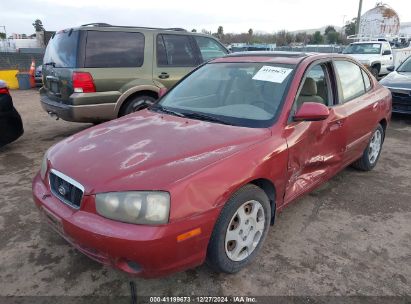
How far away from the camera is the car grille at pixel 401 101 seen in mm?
7469

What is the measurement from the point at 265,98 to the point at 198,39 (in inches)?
162

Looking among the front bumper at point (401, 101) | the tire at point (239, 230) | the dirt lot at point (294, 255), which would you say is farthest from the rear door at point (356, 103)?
the front bumper at point (401, 101)

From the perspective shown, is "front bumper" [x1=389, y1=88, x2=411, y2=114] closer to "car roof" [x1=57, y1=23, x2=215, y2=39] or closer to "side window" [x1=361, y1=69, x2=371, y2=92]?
"side window" [x1=361, y1=69, x2=371, y2=92]

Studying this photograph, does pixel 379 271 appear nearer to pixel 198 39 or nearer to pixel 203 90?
pixel 203 90

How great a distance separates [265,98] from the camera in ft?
10.3

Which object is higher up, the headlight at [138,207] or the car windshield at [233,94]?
the car windshield at [233,94]

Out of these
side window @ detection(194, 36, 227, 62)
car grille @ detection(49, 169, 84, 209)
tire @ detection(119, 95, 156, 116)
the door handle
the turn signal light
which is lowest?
the turn signal light

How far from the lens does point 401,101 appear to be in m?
7.58

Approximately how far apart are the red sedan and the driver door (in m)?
0.01

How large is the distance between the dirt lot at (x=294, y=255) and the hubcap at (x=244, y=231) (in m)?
0.17

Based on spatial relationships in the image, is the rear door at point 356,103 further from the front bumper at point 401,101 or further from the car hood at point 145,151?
the front bumper at point 401,101

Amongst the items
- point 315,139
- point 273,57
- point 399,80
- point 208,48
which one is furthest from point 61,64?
point 399,80

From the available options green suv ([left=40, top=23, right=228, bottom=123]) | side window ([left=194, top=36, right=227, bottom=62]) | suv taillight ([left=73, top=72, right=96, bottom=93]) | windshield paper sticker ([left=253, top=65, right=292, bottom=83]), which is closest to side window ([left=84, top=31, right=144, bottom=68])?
green suv ([left=40, top=23, right=228, bottom=123])

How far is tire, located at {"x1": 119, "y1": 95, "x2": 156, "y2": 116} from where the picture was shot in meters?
5.88
